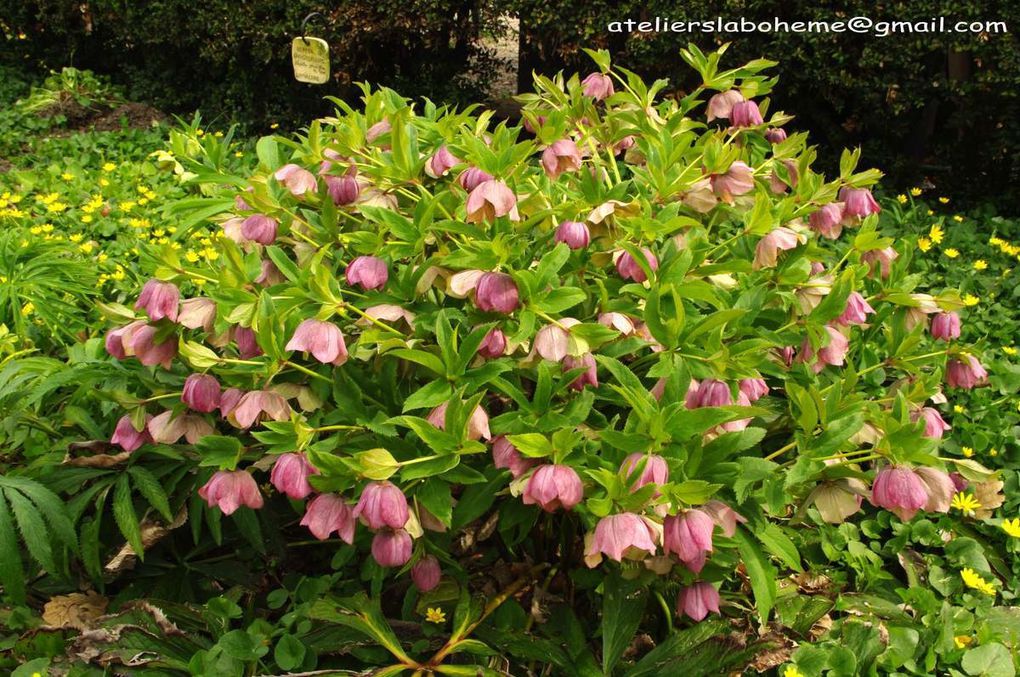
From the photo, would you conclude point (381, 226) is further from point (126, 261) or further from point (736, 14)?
point (736, 14)

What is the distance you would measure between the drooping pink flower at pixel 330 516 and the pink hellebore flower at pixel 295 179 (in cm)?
60

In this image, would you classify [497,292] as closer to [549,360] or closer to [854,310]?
[549,360]

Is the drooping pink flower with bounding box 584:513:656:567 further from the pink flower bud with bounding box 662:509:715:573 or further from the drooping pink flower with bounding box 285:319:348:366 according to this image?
the drooping pink flower with bounding box 285:319:348:366

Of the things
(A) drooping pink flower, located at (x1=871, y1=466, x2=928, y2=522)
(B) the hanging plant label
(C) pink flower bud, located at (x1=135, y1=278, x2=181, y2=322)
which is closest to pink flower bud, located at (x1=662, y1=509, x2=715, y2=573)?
(A) drooping pink flower, located at (x1=871, y1=466, x2=928, y2=522)

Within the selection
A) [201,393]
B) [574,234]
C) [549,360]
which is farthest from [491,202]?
[201,393]

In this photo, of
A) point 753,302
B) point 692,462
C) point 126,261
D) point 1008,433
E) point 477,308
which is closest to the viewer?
point 692,462

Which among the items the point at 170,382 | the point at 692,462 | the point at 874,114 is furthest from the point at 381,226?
the point at 874,114

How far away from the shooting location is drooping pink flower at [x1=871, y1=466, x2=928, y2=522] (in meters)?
1.16

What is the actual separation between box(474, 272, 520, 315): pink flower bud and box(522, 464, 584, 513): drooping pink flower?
9.2 inches

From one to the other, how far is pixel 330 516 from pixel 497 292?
368mm

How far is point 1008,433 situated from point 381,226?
154 centimetres

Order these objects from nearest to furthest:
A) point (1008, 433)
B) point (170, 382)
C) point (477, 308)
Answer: point (477, 308) → point (170, 382) → point (1008, 433)

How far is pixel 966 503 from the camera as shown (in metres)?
1.87

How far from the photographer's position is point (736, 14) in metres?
3.60
